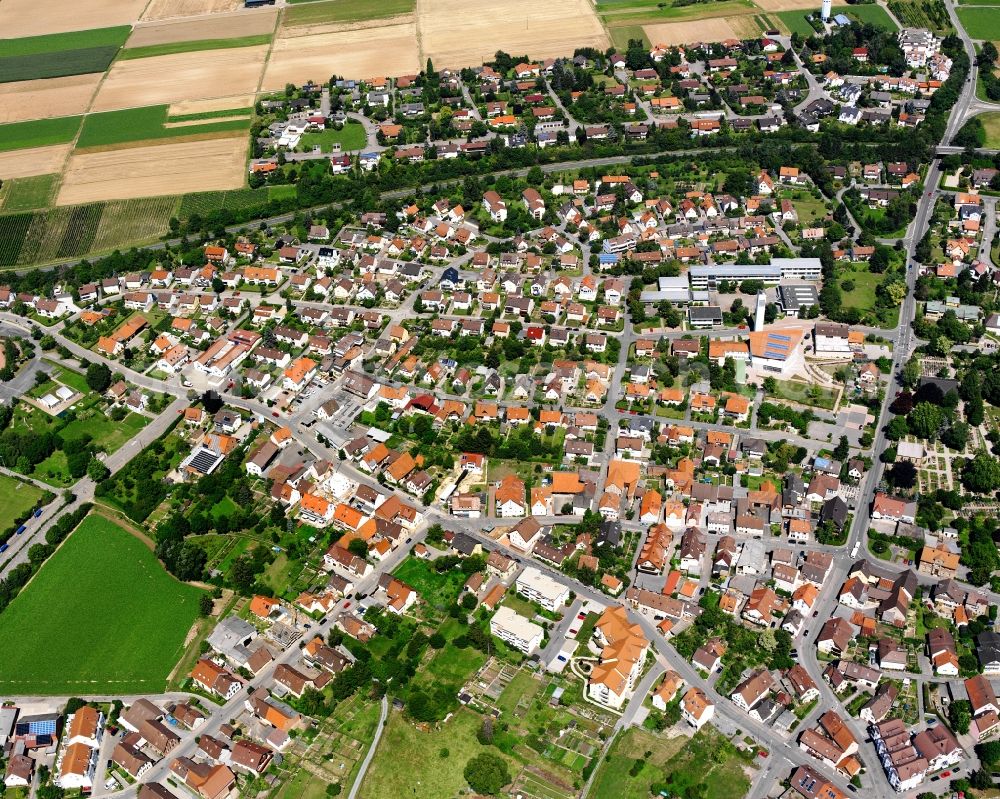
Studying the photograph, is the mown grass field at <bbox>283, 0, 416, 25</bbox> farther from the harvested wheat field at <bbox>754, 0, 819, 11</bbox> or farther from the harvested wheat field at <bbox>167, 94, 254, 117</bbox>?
the harvested wheat field at <bbox>754, 0, 819, 11</bbox>

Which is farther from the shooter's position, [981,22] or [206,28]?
[206,28]

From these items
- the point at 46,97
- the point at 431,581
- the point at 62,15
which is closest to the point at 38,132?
the point at 46,97

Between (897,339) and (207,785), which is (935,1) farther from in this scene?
(207,785)

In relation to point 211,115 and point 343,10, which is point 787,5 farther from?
point 211,115

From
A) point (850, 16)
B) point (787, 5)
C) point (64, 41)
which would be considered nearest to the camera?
point (850, 16)

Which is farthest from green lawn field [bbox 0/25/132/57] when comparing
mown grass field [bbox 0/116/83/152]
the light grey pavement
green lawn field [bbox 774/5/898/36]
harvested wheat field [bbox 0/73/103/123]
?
the light grey pavement

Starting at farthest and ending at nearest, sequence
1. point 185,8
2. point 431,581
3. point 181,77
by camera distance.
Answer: point 185,8
point 181,77
point 431,581

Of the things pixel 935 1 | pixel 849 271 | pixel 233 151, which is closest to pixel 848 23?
pixel 935 1
